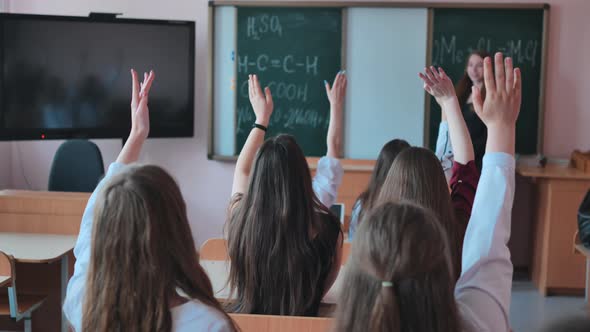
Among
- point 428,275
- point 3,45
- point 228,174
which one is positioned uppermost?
point 3,45

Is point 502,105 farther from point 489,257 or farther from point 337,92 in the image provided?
point 337,92

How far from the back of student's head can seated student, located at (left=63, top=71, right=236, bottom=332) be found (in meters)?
0.35

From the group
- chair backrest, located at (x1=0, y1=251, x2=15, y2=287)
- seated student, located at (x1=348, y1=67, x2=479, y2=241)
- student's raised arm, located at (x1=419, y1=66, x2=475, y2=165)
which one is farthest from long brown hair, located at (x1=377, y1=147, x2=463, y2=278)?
chair backrest, located at (x1=0, y1=251, x2=15, y2=287)

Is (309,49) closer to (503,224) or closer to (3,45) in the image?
(3,45)

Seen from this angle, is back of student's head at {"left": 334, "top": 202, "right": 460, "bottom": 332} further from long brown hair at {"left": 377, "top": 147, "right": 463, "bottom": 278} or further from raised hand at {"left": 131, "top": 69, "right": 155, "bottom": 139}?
raised hand at {"left": 131, "top": 69, "right": 155, "bottom": 139}

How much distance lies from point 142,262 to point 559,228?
420 cm

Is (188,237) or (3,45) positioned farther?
(3,45)

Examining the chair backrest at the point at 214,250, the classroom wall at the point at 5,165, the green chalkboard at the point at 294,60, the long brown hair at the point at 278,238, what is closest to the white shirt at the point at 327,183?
the long brown hair at the point at 278,238

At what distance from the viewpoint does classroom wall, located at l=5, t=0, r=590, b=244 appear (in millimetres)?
5387

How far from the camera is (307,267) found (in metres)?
2.19

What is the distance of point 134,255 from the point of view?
53.9 inches

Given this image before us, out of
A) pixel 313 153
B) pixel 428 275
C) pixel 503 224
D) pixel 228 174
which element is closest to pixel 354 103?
pixel 313 153

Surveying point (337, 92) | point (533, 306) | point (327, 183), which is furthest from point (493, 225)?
point (533, 306)

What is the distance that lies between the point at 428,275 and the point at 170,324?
1.73 ft
